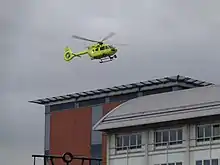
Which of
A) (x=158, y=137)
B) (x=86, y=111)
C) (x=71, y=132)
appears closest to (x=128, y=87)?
(x=86, y=111)

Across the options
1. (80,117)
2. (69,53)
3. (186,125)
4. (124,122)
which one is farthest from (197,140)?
(80,117)

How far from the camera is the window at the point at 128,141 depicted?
62.9 meters

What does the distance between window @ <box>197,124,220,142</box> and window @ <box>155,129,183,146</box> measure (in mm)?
1844

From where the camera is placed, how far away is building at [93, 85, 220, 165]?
5766 centimetres

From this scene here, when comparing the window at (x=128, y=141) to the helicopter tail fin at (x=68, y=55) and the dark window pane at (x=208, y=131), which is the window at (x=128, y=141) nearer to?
the dark window pane at (x=208, y=131)

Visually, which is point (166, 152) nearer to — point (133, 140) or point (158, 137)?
point (158, 137)

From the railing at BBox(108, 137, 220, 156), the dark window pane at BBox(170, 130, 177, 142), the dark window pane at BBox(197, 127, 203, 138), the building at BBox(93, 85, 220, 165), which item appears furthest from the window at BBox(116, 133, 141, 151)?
the dark window pane at BBox(197, 127, 203, 138)

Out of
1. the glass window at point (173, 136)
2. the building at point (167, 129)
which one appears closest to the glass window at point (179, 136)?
the building at point (167, 129)

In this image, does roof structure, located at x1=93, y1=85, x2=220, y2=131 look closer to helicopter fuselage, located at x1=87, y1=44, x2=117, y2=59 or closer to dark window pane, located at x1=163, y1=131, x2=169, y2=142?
dark window pane, located at x1=163, y1=131, x2=169, y2=142

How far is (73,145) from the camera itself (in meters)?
103

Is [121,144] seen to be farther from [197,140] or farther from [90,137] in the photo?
[90,137]

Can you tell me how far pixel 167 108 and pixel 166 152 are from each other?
11.3 ft

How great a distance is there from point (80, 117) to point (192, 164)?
153 feet

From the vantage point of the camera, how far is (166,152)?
2389 inches
